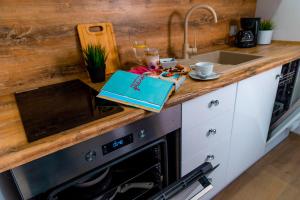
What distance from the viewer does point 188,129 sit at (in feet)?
3.16

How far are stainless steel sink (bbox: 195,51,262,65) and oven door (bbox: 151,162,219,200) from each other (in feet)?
3.12

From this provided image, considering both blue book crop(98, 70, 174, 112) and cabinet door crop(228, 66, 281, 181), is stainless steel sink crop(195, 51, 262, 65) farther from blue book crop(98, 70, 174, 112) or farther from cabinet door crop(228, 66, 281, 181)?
blue book crop(98, 70, 174, 112)

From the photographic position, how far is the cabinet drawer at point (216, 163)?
42.0 inches

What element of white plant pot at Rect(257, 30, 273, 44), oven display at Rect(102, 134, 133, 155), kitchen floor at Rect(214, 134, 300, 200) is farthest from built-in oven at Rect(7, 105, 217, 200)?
white plant pot at Rect(257, 30, 273, 44)

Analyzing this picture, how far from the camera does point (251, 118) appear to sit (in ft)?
4.43

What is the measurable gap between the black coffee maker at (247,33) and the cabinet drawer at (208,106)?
2.79 feet

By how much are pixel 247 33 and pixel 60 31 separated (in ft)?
4.88

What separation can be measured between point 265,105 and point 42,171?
1408 millimetres

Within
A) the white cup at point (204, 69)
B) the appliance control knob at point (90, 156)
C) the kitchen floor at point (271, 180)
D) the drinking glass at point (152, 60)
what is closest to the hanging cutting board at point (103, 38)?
the drinking glass at point (152, 60)

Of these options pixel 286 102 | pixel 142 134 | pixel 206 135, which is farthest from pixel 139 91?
pixel 286 102

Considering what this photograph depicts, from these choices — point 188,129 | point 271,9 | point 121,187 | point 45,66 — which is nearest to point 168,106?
point 188,129

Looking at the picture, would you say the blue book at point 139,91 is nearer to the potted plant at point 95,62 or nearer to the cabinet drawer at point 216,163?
the potted plant at point 95,62

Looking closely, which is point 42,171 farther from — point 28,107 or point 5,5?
point 5,5

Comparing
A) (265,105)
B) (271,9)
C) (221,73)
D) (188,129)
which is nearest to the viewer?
(188,129)
